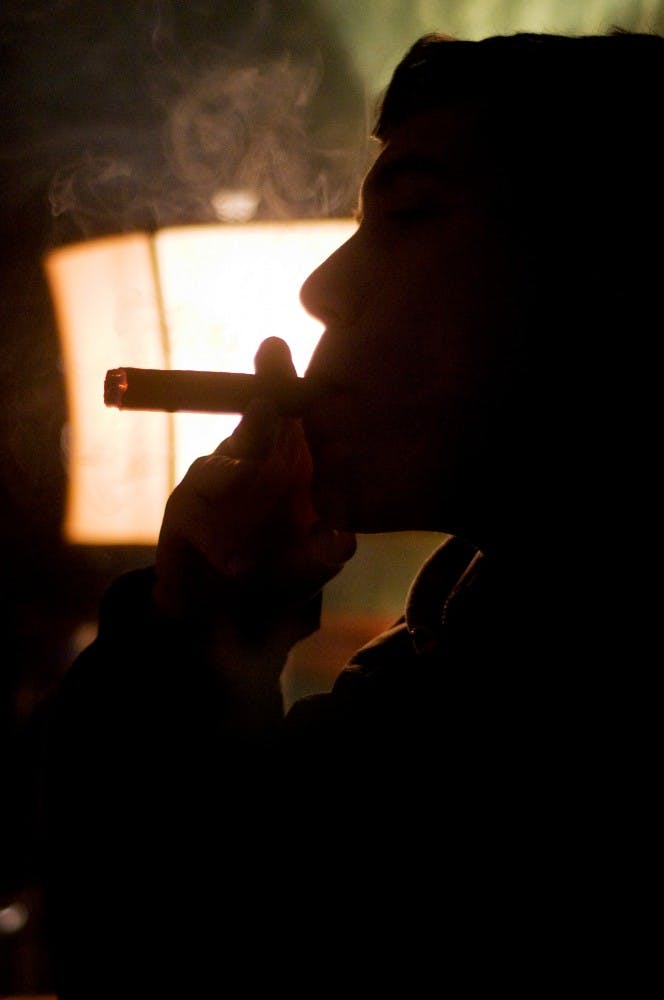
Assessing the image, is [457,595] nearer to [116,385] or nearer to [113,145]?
[116,385]

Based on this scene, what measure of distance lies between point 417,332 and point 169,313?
103cm

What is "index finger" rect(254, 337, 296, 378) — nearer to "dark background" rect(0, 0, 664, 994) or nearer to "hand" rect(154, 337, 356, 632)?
"hand" rect(154, 337, 356, 632)

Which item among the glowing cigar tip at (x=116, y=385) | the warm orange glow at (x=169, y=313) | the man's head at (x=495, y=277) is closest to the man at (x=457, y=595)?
the man's head at (x=495, y=277)

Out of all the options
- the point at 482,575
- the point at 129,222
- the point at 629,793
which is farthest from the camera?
the point at 129,222

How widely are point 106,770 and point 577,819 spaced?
72 centimetres

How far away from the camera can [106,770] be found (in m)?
1.03

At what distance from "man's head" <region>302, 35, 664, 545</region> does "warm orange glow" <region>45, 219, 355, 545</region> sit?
0.76 metres

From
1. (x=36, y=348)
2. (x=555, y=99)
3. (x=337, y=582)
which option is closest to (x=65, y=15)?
(x=36, y=348)

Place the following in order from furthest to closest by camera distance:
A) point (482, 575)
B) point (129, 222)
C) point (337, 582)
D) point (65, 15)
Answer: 1. point (337, 582)
2. point (129, 222)
3. point (65, 15)
4. point (482, 575)

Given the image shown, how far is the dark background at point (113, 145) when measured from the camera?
5.38ft

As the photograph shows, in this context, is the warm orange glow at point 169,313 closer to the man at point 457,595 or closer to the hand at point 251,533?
the hand at point 251,533

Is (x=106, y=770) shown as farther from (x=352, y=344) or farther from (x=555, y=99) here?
(x=555, y=99)

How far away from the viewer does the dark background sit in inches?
64.5

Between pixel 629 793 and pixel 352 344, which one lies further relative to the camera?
pixel 352 344
